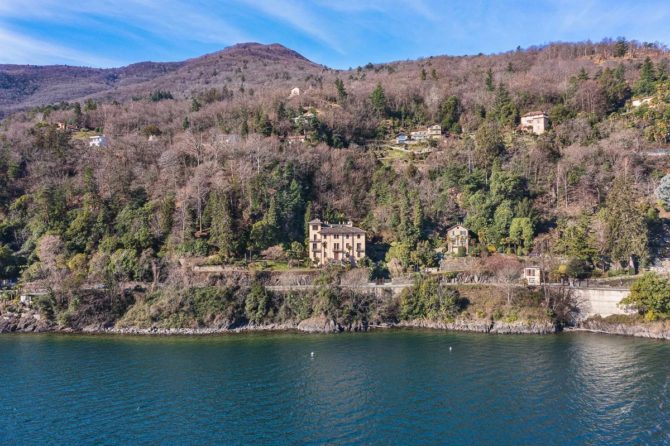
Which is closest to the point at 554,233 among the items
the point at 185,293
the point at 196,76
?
the point at 185,293

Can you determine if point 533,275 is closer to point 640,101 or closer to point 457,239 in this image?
point 457,239

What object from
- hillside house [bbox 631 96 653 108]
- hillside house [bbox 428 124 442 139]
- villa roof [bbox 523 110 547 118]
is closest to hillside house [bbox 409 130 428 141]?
hillside house [bbox 428 124 442 139]

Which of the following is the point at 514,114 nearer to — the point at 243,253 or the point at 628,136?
the point at 628,136

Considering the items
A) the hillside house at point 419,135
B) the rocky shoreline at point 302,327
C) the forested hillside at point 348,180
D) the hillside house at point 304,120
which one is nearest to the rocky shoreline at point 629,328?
the rocky shoreline at point 302,327

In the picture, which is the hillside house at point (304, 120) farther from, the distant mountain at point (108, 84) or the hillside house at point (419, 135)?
the distant mountain at point (108, 84)

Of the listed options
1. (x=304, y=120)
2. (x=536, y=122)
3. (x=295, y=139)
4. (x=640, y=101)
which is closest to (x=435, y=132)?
(x=536, y=122)

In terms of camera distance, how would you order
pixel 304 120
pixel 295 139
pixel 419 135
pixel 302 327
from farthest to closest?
pixel 419 135
pixel 304 120
pixel 295 139
pixel 302 327
